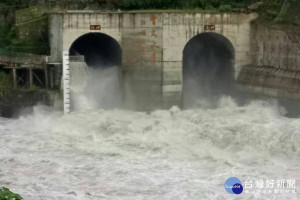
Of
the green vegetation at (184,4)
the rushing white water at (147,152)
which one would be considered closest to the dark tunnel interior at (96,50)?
the green vegetation at (184,4)

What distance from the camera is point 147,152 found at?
40406 millimetres

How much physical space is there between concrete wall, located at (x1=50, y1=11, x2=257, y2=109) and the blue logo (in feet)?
61.1

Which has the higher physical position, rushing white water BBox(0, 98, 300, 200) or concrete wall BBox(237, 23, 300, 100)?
concrete wall BBox(237, 23, 300, 100)

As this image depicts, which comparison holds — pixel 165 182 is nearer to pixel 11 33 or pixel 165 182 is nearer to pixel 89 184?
pixel 89 184

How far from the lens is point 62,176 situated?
35.4 m

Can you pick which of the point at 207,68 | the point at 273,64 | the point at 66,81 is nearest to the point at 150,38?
the point at 66,81

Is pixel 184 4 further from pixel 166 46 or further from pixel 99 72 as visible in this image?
pixel 99 72

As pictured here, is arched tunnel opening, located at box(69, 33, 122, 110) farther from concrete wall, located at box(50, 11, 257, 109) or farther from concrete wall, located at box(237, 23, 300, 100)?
concrete wall, located at box(237, 23, 300, 100)

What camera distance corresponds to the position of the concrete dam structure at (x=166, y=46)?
50.8 metres

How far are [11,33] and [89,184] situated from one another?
26.5 m

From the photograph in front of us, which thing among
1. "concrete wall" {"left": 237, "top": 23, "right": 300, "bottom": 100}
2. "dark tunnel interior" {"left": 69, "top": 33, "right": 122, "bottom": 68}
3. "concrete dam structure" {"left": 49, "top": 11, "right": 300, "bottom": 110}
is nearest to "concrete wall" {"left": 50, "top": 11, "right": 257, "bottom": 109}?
"concrete dam structure" {"left": 49, "top": 11, "right": 300, "bottom": 110}

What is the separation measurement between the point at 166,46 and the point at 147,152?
13.5 m

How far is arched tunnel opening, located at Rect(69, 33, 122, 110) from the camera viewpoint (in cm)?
5320

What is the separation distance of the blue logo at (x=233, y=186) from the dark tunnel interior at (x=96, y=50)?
25327 millimetres
